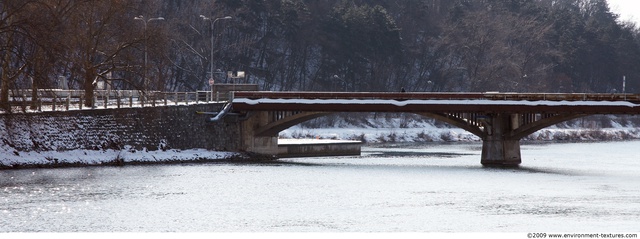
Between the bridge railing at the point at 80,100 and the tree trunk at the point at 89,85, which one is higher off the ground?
the tree trunk at the point at 89,85

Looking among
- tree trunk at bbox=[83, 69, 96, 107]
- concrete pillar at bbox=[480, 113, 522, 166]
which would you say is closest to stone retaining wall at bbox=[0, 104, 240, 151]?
tree trunk at bbox=[83, 69, 96, 107]

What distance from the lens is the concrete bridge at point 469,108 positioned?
83750mm

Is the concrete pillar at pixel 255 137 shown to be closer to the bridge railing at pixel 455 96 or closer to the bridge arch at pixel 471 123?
the bridge arch at pixel 471 123

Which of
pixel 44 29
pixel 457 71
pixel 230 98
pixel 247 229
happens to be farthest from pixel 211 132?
pixel 457 71

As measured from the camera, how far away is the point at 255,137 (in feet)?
308

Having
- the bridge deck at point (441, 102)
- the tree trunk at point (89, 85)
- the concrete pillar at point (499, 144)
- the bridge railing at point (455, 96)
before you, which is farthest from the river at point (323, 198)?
the tree trunk at point (89, 85)

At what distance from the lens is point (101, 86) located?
11050 cm

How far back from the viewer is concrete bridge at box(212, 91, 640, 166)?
83750 millimetres

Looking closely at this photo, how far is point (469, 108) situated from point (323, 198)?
29.4m

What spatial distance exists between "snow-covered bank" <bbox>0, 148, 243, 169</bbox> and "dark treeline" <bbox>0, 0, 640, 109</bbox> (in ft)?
52.9

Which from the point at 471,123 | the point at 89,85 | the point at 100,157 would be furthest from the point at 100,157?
the point at 471,123

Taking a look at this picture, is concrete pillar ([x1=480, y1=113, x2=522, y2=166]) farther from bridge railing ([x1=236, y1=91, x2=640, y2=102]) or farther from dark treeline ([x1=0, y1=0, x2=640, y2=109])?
dark treeline ([x1=0, y1=0, x2=640, y2=109])

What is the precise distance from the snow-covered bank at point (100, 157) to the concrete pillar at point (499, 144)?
1770 cm

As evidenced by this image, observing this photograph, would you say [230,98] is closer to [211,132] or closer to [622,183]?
[211,132]
